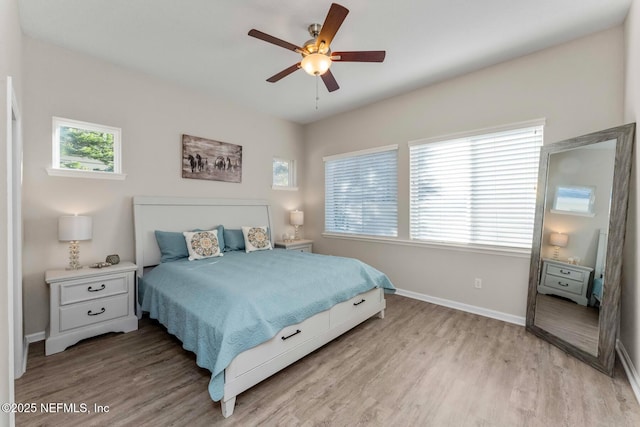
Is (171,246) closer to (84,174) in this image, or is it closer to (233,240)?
(233,240)

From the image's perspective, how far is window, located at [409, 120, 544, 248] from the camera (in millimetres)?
3012

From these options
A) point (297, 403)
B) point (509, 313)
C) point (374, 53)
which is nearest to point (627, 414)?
point (509, 313)

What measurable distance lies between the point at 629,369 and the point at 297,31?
12.7ft

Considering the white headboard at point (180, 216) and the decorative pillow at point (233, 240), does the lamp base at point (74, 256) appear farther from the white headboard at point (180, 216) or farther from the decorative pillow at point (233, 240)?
the decorative pillow at point (233, 240)

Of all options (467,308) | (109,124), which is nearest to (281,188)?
(109,124)

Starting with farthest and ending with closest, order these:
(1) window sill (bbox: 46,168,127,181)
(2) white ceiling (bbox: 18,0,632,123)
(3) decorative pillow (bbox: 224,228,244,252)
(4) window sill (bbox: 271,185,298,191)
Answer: (4) window sill (bbox: 271,185,298,191) < (3) decorative pillow (bbox: 224,228,244,252) < (1) window sill (bbox: 46,168,127,181) < (2) white ceiling (bbox: 18,0,632,123)

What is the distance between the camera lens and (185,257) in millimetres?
3383

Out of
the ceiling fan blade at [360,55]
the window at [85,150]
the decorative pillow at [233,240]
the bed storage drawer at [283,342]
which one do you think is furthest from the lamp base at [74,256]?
the ceiling fan blade at [360,55]

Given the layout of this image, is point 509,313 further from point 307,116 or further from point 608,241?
point 307,116

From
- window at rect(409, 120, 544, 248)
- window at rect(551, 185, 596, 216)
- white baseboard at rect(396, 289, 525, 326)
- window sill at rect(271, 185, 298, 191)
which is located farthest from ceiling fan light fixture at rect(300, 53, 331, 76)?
white baseboard at rect(396, 289, 525, 326)

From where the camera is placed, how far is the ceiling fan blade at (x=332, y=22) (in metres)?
1.77

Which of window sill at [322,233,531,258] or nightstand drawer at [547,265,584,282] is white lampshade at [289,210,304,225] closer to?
window sill at [322,233,531,258]

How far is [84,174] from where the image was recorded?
296 centimetres

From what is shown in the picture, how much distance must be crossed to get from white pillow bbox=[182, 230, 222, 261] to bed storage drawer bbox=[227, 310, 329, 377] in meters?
1.74
